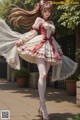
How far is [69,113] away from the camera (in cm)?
737

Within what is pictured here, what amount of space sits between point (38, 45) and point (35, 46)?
58 mm

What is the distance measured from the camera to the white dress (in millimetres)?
6150

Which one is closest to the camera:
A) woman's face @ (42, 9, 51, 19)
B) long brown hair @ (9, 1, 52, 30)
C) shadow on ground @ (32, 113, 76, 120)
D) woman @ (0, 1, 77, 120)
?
woman @ (0, 1, 77, 120)

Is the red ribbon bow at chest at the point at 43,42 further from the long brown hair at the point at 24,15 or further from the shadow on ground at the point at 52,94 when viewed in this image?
the shadow on ground at the point at 52,94

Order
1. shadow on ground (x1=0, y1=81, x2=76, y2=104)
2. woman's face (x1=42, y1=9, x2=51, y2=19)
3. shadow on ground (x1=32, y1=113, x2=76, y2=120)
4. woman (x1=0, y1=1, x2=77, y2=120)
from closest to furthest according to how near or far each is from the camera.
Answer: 1. woman (x1=0, y1=1, x2=77, y2=120)
2. woman's face (x1=42, y1=9, x2=51, y2=19)
3. shadow on ground (x1=32, y1=113, x2=76, y2=120)
4. shadow on ground (x1=0, y1=81, x2=76, y2=104)

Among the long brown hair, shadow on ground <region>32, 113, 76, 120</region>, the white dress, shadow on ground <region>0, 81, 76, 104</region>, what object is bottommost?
shadow on ground <region>0, 81, 76, 104</region>

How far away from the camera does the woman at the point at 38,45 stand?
20.1 ft

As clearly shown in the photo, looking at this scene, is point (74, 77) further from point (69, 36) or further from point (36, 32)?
point (36, 32)

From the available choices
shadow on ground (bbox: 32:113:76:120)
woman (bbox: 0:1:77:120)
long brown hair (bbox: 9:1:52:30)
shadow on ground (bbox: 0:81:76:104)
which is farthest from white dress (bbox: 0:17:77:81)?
shadow on ground (bbox: 0:81:76:104)

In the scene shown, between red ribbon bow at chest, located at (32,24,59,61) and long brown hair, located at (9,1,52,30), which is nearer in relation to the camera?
red ribbon bow at chest, located at (32,24,59,61)

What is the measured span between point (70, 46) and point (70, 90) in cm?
342

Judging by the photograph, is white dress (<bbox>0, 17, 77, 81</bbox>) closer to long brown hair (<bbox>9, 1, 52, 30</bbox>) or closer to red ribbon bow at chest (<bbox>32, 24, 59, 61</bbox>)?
red ribbon bow at chest (<bbox>32, 24, 59, 61</bbox>)

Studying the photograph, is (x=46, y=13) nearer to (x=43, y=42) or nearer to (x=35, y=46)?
(x=43, y=42)

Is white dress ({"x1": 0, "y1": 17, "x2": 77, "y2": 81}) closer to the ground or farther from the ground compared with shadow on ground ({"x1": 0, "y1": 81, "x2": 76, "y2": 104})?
farther from the ground
